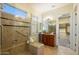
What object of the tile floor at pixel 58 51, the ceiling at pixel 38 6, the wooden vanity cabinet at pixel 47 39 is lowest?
the tile floor at pixel 58 51

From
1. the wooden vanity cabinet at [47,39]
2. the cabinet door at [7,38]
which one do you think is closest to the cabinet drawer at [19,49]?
the cabinet door at [7,38]

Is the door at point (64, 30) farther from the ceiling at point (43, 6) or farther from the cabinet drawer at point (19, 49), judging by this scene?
the cabinet drawer at point (19, 49)

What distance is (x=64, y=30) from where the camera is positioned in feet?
6.19

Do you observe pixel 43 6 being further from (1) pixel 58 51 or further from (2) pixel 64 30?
(1) pixel 58 51

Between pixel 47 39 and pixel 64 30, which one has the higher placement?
pixel 64 30

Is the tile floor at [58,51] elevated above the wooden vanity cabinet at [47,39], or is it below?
below

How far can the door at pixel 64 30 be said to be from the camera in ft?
6.12

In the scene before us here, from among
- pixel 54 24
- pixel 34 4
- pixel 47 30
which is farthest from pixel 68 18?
pixel 34 4

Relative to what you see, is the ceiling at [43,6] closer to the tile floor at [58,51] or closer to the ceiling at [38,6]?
the ceiling at [38,6]

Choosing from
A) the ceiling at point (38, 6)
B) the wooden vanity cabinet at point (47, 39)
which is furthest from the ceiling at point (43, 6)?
the wooden vanity cabinet at point (47, 39)

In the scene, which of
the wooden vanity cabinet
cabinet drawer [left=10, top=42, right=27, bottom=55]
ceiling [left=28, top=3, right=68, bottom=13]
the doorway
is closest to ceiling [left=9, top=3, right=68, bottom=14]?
ceiling [left=28, top=3, right=68, bottom=13]

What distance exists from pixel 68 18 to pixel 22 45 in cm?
77

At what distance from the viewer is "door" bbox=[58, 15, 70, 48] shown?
1867 mm

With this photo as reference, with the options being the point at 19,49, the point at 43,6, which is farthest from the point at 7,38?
the point at 43,6
